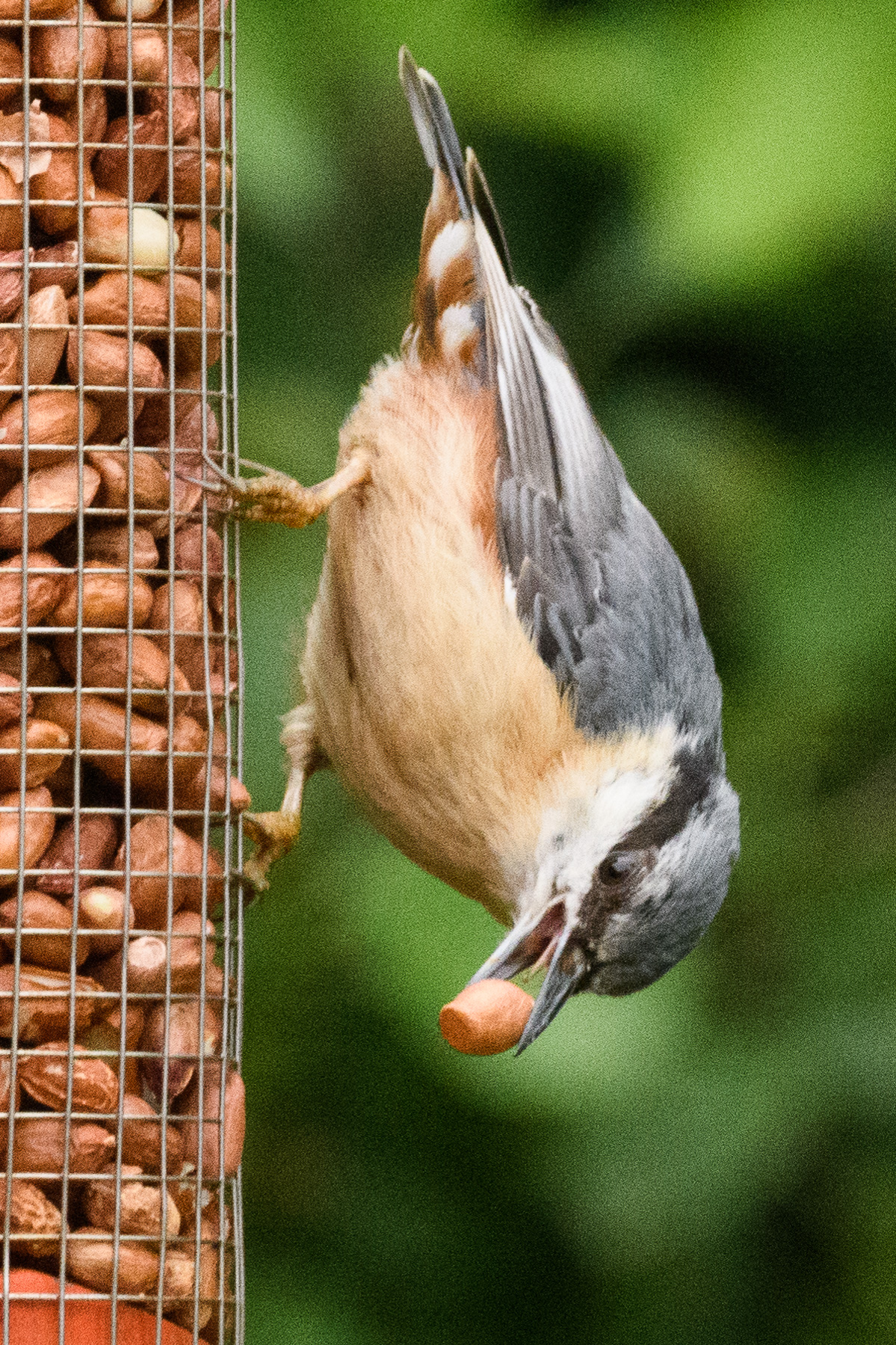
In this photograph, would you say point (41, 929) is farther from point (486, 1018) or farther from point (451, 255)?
point (451, 255)

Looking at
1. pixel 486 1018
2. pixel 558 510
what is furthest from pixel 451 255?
pixel 486 1018

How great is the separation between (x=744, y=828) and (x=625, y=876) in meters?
0.42

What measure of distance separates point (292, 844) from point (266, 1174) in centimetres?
73

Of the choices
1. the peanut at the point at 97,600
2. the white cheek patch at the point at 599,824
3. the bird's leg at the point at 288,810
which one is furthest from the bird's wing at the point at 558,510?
the peanut at the point at 97,600

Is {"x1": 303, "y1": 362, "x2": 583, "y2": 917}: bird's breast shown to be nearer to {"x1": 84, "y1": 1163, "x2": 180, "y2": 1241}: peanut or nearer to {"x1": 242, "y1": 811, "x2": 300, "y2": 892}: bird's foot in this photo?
{"x1": 242, "y1": 811, "x2": 300, "y2": 892}: bird's foot

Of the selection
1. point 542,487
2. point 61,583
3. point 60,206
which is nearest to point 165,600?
point 61,583

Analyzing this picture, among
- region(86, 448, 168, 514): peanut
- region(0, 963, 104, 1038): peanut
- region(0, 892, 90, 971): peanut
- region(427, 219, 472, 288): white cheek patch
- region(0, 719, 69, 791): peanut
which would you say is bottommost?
region(0, 963, 104, 1038): peanut

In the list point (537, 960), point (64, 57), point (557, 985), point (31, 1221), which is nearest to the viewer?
point (31, 1221)

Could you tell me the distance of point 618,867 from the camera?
137 inches

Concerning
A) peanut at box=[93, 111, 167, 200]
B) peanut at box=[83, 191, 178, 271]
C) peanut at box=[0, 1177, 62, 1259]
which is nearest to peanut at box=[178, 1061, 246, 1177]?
peanut at box=[0, 1177, 62, 1259]

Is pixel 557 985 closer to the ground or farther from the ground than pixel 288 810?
closer to the ground

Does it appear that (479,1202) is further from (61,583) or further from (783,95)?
(783,95)

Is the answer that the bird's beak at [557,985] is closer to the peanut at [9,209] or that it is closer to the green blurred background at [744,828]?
the green blurred background at [744,828]

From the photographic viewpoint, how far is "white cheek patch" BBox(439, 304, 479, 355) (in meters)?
3.89
